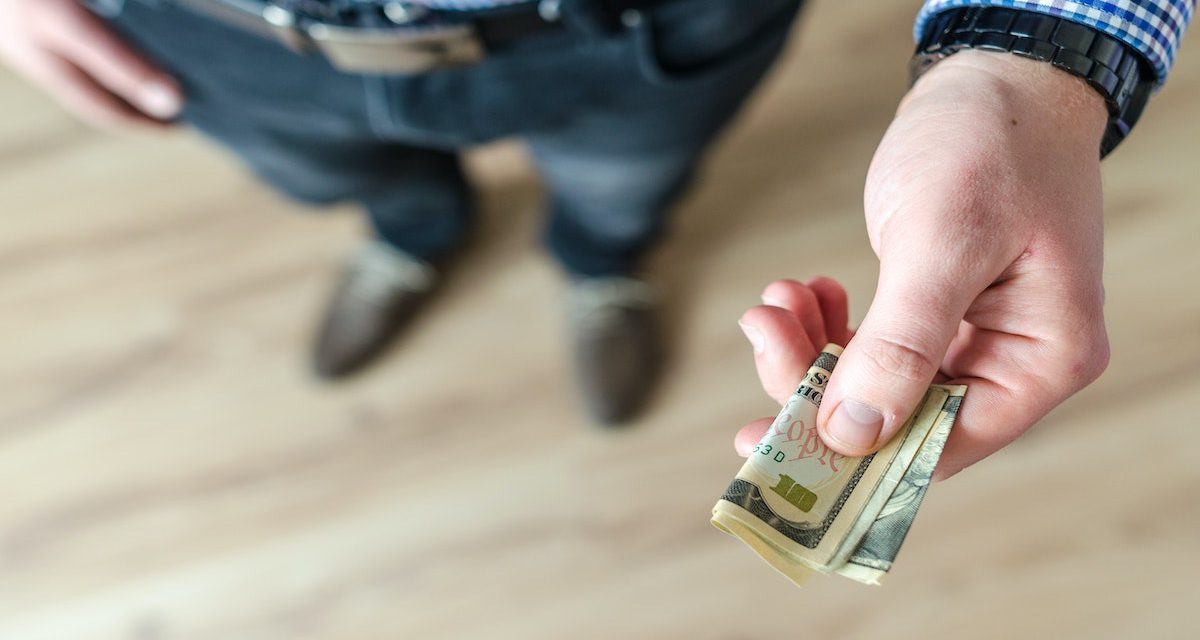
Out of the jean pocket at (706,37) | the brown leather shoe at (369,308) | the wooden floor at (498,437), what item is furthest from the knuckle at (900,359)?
the brown leather shoe at (369,308)

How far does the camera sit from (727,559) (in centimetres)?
108

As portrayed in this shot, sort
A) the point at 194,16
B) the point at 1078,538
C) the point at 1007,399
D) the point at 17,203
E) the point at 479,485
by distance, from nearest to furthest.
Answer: the point at 1007,399, the point at 194,16, the point at 1078,538, the point at 479,485, the point at 17,203

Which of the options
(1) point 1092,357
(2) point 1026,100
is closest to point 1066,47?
(2) point 1026,100

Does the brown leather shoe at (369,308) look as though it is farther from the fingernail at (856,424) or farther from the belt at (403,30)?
the fingernail at (856,424)

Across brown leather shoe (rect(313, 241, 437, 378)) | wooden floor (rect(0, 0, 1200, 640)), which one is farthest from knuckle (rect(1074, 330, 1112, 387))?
brown leather shoe (rect(313, 241, 437, 378))

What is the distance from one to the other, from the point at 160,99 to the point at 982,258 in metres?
0.71

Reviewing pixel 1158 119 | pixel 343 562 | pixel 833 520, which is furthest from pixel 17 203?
pixel 1158 119

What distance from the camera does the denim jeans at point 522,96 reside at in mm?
631

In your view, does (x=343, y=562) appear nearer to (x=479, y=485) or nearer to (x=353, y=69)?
(x=479, y=485)

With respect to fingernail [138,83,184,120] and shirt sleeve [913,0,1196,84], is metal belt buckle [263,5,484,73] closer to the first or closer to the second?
fingernail [138,83,184,120]

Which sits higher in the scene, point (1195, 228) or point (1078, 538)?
point (1195, 228)

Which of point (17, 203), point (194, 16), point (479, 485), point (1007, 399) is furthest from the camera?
point (17, 203)

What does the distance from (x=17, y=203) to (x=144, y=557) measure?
65 centimetres

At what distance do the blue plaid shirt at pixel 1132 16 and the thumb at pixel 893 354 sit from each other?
0.48 feet
